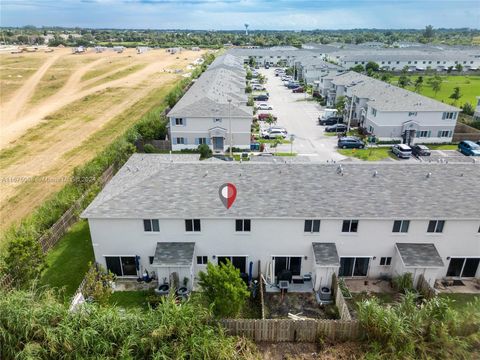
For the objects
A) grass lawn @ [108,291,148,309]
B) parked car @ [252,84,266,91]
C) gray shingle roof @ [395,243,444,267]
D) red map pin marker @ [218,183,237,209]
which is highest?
red map pin marker @ [218,183,237,209]

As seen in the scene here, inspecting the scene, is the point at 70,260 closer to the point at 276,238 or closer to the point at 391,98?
the point at 276,238

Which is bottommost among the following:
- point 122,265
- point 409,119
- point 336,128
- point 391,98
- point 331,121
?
point 122,265

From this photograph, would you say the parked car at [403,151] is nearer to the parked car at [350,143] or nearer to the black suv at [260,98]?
the parked car at [350,143]

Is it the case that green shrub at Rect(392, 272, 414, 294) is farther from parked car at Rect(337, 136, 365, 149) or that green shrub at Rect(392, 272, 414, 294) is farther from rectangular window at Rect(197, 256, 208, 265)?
parked car at Rect(337, 136, 365, 149)

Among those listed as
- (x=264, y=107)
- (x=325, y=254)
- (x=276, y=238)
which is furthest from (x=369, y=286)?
(x=264, y=107)

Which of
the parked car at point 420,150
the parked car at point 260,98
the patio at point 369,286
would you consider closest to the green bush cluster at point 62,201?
the patio at point 369,286

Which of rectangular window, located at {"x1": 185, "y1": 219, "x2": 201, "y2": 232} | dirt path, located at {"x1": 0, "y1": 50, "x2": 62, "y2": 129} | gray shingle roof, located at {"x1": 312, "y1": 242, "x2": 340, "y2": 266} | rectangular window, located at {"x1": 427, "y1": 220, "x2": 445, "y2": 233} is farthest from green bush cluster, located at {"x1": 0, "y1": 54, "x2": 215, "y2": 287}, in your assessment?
dirt path, located at {"x1": 0, "y1": 50, "x2": 62, "y2": 129}

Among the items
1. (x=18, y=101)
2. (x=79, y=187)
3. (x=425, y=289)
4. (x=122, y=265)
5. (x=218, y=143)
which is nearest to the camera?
(x=425, y=289)
